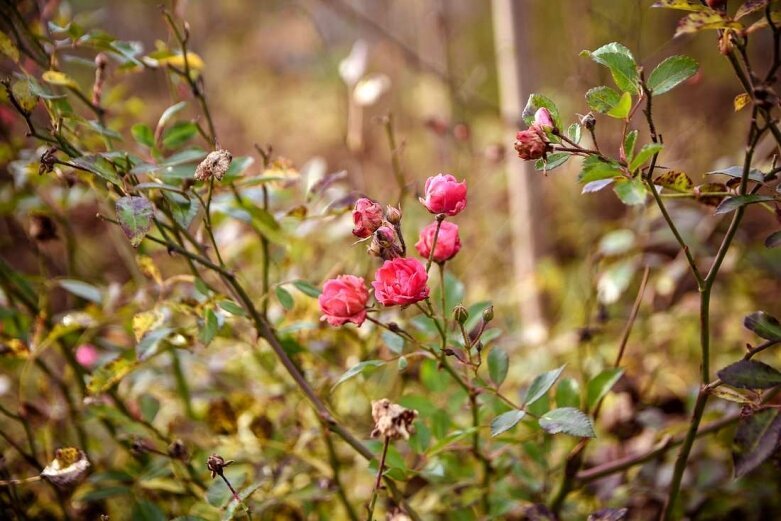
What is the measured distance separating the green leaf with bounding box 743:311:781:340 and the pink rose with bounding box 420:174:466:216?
296mm

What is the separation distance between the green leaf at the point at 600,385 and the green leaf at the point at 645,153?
315mm

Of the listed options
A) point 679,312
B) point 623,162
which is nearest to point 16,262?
point 679,312

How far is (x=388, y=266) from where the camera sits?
54 cm

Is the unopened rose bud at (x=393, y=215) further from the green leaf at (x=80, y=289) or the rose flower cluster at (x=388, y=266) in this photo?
the green leaf at (x=80, y=289)

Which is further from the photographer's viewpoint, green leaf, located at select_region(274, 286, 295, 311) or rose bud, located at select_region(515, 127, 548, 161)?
green leaf, located at select_region(274, 286, 295, 311)

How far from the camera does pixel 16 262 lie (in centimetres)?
265

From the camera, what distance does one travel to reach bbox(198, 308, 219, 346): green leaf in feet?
2.16

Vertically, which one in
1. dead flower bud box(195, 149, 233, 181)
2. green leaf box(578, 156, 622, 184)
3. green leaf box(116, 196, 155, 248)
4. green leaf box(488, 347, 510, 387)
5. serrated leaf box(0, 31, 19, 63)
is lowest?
green leaf box(488, 347, 510, 387)

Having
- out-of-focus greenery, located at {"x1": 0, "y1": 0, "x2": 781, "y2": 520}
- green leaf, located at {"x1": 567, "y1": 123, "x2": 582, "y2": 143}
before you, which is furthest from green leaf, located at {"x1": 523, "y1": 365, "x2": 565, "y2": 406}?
green leaf, located at {"x1": 567, "y1": 123, "x2": 582, "y2": 143}

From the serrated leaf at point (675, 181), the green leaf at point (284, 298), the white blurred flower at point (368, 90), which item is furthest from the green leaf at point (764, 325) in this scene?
the white blurred flower at point (368, 90)

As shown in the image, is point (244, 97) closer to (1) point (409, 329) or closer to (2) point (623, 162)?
(1) point (409, 329)

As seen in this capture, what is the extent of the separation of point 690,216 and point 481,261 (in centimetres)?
77

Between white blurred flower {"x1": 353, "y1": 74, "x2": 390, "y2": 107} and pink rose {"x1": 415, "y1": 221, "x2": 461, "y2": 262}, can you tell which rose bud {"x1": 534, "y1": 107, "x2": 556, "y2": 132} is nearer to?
pink rose {"x1": 415, "y1": 221, "x2": 461, "y2": 262}

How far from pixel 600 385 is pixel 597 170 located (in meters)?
0.35
